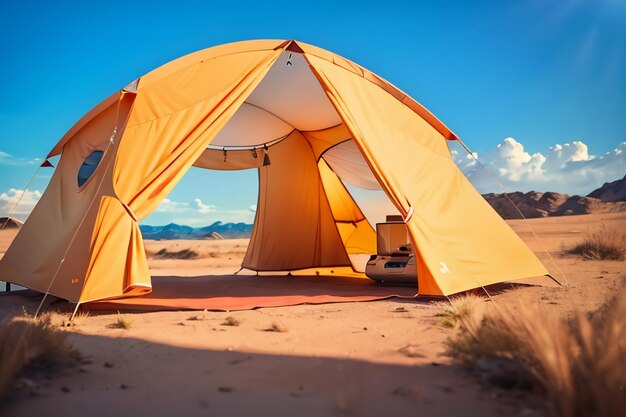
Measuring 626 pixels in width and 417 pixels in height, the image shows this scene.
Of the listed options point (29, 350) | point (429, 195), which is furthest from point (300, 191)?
point (29, 350)

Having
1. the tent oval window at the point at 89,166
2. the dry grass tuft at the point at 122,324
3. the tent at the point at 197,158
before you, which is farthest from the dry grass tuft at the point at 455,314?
the tent oval window at the point at 89,166

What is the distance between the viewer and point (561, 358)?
2.54 m

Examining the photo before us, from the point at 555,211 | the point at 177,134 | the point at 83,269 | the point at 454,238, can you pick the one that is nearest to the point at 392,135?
the point at 454,238

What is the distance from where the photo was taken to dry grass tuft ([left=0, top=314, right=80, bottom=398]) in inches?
113

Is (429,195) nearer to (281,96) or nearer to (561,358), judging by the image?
(281,96)

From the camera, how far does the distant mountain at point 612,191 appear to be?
54.6 metres

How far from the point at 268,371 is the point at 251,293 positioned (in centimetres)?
474

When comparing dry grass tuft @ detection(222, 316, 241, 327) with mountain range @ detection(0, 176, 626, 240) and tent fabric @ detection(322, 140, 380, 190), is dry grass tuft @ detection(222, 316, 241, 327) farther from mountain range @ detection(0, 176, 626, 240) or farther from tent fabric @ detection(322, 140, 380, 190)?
mountain range @ detection(0, 176, 626, 240)

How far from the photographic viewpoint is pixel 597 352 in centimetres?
268

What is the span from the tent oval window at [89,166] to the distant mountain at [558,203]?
38.7 meters

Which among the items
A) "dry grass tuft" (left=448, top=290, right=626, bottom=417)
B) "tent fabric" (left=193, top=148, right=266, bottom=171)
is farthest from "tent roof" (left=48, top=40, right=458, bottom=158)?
"dry grass tuft" (left=448, top=290, right=626, bottom=417)

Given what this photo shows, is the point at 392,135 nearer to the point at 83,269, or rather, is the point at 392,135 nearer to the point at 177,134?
the point at 177,134

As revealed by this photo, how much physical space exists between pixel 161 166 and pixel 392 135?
335 centimetres

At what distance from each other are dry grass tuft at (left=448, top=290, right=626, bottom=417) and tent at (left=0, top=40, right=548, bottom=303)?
304 centimetres
